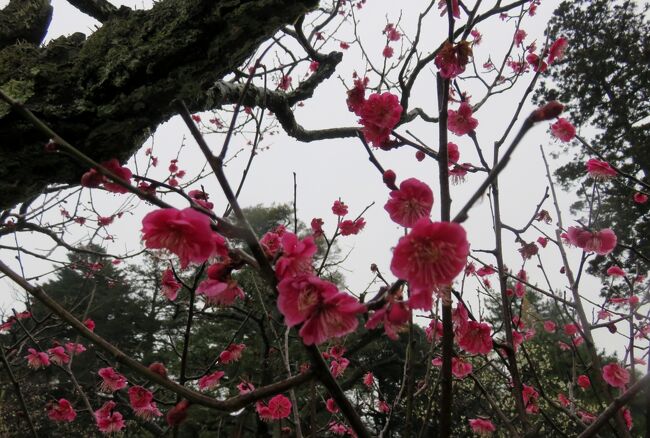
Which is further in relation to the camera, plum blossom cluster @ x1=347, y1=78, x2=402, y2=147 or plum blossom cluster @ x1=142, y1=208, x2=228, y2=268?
plum blossom cluster @ x1=347, y1=78, x2=402, y2=147

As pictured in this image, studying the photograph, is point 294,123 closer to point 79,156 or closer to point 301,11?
point 301,11

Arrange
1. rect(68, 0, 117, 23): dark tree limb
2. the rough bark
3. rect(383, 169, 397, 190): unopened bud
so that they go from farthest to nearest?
rect(68, 0, 117, 23): dark tree limb < the rough bark < rect(383, 169, 397, 190): unopened bud

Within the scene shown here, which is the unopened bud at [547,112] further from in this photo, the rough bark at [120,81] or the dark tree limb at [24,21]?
the dark tree limb at [24,21]

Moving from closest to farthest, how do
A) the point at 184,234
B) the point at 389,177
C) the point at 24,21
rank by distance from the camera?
1. the point at 184,234
2. the point at 389,177
3. the point at 24,21

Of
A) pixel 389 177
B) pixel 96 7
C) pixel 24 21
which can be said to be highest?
pixel 96 7

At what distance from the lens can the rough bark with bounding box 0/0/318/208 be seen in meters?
1.36

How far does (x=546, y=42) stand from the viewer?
1.98m

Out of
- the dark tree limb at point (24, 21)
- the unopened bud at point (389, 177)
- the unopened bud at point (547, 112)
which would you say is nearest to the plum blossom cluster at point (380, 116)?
the unopened bud at point (389, 177)

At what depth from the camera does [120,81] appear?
1.40 metres

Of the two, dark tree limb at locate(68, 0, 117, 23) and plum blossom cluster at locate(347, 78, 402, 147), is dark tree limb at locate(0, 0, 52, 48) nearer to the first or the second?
dark tree limb at locate(68, 0, 117, 23)

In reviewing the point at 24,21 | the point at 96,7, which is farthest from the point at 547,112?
the point at 96,7

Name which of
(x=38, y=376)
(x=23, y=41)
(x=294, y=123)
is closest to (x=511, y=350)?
(x=23, y=41)

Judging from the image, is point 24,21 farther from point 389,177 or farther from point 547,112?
point 547,112

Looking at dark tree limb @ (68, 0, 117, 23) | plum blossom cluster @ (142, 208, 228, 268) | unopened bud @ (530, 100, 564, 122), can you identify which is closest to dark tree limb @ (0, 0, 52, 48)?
dark tree limb @ (68, 0, 117, 23)
